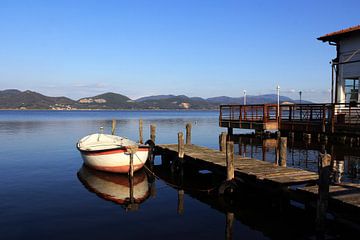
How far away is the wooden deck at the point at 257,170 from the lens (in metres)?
11.2

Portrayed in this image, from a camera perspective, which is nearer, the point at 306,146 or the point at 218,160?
the point at 218,160

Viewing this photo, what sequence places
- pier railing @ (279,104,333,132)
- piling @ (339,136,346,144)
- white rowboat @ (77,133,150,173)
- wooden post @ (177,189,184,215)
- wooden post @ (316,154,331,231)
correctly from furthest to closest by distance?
1. pier railing @ (279,104,333,132)
2. piling @ (339,136,346,144)
3. white rowboat @ (77,133,150,173)
4. wooden post @ (177,189,184,215)
5. wooden post @ (316,154,331,231)

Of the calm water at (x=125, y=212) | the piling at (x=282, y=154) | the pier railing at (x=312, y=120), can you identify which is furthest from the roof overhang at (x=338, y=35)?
the calm water at (x=125, y=212)

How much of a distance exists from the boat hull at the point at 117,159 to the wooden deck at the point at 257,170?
234 centimetres

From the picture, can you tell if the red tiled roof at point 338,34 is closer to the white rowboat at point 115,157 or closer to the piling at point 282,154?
the piling at point 282,154

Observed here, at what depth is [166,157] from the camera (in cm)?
2100

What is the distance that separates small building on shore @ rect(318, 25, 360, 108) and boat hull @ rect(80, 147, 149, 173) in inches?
622

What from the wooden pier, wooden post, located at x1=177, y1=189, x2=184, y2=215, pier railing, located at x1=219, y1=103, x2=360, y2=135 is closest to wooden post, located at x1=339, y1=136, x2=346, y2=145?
pier railing, located at x1=219, y1=103, x2=360, y2=135

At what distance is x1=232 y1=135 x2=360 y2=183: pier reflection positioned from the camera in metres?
17.2

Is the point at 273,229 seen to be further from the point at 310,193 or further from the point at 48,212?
the point at 48,212

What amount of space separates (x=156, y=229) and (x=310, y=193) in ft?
15.4

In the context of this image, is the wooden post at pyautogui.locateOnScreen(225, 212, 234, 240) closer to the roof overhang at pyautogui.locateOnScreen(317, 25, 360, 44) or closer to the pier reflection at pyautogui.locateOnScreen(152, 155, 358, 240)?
the pier reflection at pyautogui.locateOnScreen(152, 155, 358, 240)

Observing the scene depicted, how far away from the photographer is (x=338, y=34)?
25.7m

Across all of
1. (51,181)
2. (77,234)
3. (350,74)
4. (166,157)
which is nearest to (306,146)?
(350,74)
